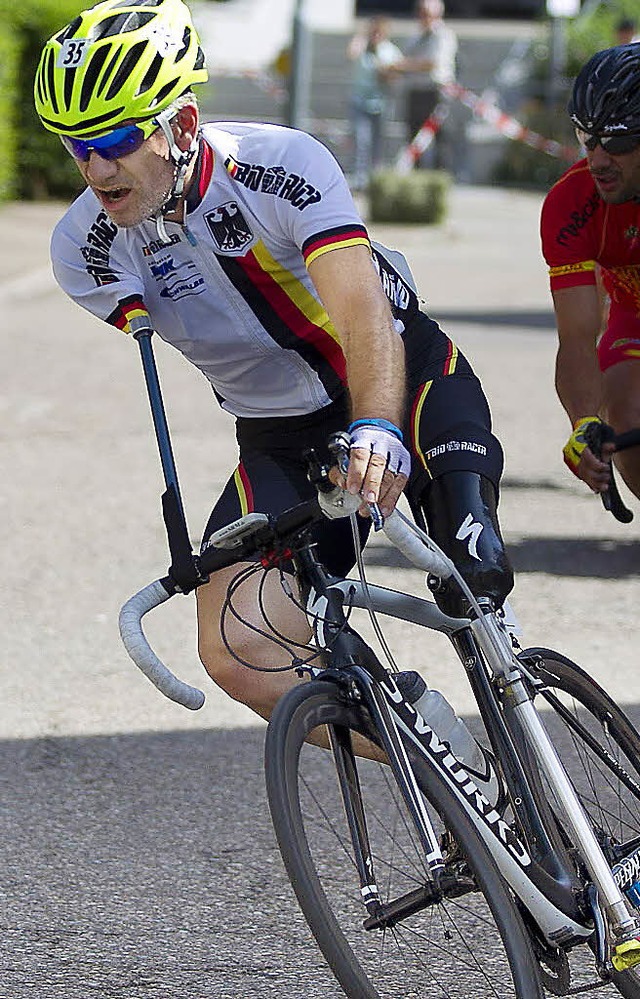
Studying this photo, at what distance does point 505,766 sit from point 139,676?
104 inches

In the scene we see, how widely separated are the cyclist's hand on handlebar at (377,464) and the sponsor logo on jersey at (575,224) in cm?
214

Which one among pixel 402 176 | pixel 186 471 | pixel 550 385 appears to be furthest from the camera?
pixel 402 176

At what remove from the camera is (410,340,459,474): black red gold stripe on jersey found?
375 centimetres

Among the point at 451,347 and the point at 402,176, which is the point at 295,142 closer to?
the point at 451,347

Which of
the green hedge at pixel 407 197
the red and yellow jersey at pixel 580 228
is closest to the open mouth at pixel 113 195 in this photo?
the red and yellow jersey at pixel 580 228

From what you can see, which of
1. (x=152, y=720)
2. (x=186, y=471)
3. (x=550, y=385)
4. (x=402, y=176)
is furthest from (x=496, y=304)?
(x=152, y=720)

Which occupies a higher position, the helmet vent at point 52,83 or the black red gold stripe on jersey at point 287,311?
the helmet vent at point 52,83

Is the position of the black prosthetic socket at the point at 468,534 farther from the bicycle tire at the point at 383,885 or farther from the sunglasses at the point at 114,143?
the sunglasses at the point at 114,143

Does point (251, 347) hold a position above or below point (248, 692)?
above

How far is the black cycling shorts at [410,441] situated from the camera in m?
3.71

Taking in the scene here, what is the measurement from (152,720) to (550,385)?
6.11m

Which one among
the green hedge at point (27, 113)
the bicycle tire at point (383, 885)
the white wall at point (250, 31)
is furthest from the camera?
the white wall at point (250, 31)

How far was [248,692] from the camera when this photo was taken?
3848 millimetres

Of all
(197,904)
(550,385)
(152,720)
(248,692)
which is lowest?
(550,385)
